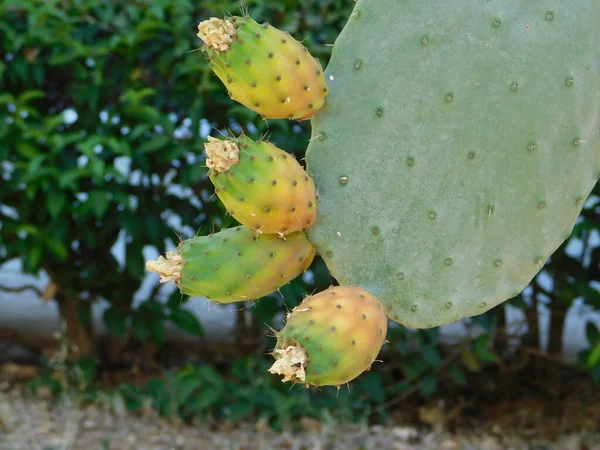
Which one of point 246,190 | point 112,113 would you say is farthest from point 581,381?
point 246,190

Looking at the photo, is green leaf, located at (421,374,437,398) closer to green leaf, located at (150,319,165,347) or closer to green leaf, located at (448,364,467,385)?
green leaf, located at (448,364,467,385)

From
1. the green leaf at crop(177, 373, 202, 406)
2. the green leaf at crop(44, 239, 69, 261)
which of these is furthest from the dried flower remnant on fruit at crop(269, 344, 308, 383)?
the green leaf at crop(177, 373, 202, 406)

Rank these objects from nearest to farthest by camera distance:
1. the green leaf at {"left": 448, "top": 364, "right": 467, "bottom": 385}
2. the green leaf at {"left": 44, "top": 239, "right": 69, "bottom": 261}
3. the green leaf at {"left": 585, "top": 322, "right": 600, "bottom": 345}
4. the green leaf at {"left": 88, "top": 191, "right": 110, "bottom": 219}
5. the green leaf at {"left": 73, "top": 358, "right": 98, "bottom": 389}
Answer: the green leaf at {"left": 88, "top": 191, "right": 110, "bottom": 219} → the green leaf at {"left": 44, "top": 239, "right": 69, "bottom": 261} → the green leaf at {"left": 585, "top": 322, "right": 600, "bottom": 345} → the green leaf at {"left": 448, "top": 364, "right": 467, "bottom": 385} → the green leaf at {"left": 73, "top": 358, "right": 98, "bottom": 389}

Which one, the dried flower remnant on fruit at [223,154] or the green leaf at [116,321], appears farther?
the green leaf at [116,321]

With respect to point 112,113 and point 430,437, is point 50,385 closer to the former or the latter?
point 112,113

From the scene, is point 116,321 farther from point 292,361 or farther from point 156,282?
point 292,361

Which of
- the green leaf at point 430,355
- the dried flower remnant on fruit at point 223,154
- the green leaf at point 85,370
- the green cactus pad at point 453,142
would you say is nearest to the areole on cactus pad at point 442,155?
the green cactus pad at point 453,142

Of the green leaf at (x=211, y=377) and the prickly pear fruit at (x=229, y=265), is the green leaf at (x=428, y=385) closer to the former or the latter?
the green leaf at (x=211, y=377)
